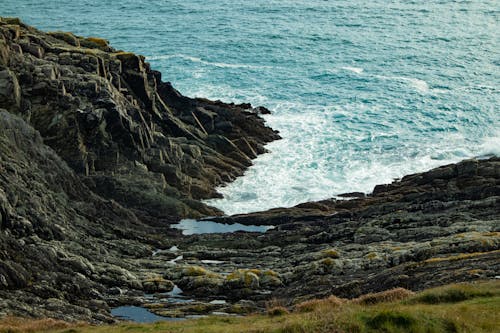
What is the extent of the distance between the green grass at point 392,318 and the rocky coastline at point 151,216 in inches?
194

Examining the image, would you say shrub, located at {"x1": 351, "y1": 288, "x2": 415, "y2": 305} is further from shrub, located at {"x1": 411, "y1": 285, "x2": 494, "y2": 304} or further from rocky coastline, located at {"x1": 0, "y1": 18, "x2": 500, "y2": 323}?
rocky coastline, located at {"x1": 0, "y1": 18, "x2": 500, "y2": 323}

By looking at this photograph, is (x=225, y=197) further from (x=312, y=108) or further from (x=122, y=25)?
(x=122, y=25)

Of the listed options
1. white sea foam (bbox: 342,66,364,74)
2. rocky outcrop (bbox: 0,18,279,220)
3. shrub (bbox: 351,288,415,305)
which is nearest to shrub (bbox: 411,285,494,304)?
shrub (bbox: 351,288,415,305)

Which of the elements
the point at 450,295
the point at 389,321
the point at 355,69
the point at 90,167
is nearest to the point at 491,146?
the point at 355,69

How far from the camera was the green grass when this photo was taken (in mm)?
24422

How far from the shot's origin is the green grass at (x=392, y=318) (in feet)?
80.1

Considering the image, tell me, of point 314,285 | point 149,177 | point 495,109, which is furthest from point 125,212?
point 495,109

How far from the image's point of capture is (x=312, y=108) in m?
112

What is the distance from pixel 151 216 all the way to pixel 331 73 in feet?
255

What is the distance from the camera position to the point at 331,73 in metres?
134

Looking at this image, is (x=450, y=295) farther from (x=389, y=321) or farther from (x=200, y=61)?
(x=200, y=61)

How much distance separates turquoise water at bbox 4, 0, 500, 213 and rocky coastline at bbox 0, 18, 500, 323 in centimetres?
906

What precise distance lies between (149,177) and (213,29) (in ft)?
357

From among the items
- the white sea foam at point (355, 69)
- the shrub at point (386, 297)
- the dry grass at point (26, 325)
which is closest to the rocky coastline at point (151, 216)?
the dry grass at point (26, 325)
